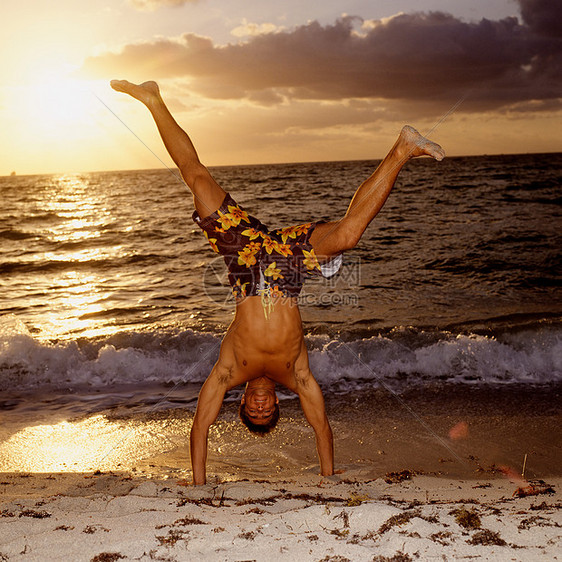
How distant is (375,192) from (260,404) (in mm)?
1928

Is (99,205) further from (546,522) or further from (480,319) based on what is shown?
(546,522)

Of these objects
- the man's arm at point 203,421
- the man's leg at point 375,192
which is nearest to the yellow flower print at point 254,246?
the man's leg at point 375,192

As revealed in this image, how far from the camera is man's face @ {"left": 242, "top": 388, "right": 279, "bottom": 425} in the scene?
14.1ft

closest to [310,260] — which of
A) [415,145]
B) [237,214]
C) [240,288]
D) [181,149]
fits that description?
[240,288]

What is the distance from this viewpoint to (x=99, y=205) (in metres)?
30.8

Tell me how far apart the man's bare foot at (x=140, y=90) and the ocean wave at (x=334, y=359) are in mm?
4323

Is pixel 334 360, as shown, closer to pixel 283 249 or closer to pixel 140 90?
pixel 283 249

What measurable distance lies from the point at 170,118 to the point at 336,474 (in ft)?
11.2

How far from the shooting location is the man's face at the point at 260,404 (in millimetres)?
4312

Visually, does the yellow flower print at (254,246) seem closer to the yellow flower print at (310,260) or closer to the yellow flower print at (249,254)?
the yellow flower print at (249,254)

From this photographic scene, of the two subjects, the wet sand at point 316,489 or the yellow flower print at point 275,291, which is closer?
the wet sand at point 316,489

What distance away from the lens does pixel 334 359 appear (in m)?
8.14

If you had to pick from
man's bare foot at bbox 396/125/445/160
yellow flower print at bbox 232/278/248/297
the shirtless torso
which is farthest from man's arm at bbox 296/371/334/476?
man's bare foot at bbox 396/125/445/160

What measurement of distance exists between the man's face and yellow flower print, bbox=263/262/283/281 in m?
0.96
